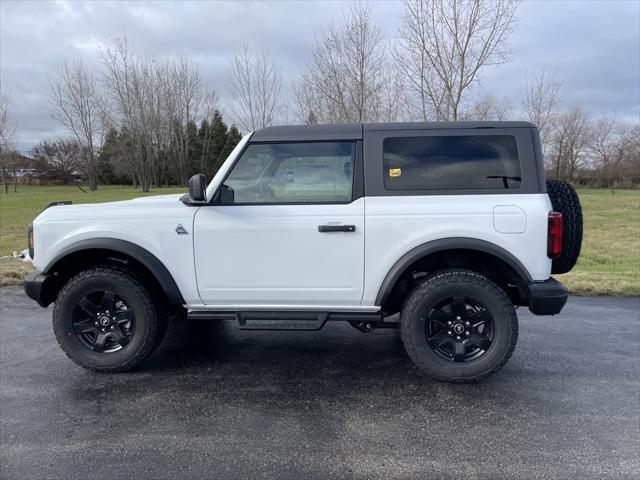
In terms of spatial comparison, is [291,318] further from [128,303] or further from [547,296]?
[547,296]

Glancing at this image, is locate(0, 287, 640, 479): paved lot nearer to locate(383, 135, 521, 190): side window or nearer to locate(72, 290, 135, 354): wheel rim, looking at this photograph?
locate(72, 290, 135, 354): wheel rim

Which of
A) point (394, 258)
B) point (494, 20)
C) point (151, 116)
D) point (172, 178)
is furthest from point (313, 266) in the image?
point (172, 178)

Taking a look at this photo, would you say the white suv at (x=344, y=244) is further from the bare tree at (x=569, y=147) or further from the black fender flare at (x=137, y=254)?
the bare tree at (x=569, y=147)

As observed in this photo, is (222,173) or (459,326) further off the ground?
(222,173)

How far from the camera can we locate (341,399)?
3090 millimetres

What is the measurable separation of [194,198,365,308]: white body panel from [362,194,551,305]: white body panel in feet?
0.38

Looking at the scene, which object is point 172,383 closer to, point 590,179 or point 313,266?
point 313,266

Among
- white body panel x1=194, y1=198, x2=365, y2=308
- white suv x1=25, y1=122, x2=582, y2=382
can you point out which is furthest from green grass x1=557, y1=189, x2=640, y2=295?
white body panel x1=194, y1=198, x2=365, y2=308

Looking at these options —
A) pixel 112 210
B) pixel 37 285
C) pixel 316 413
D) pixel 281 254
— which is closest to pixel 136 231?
pixel 112 210

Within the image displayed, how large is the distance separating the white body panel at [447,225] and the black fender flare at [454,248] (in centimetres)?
3

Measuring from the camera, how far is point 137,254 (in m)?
3.35

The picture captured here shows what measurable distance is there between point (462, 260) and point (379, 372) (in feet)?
3.64

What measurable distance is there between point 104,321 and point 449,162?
298 cm

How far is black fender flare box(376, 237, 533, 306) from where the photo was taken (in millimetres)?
3182
